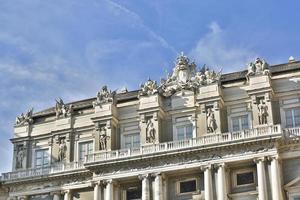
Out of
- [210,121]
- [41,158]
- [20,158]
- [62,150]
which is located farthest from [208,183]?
[20,158]

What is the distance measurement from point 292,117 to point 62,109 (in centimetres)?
2066

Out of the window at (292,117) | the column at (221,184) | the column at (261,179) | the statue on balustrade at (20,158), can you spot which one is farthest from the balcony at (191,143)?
the statue on balustrade at (20,158)

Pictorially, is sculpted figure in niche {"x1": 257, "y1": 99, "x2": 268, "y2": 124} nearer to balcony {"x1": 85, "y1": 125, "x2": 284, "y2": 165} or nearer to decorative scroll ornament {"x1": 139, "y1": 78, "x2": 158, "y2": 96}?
balcony {"x1": 85, "y1": 125, "x2": 284, "y2": 165}

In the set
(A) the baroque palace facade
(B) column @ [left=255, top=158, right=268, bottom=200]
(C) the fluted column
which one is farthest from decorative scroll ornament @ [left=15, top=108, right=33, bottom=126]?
(B) column @ [left=255, top=158, right=268, bottom=200]

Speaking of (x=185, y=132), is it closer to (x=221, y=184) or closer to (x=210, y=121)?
(x=210, y=121)

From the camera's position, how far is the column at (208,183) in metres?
52.9

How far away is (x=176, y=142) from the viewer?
55.4 metres

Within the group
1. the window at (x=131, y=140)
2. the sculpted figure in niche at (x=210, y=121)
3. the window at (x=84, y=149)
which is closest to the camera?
the sculpted figure in niche at (x=210, y=121)

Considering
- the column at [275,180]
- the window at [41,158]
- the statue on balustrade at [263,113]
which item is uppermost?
the statue on balustrade at [263,113]

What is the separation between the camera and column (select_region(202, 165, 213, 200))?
52906 millimetres

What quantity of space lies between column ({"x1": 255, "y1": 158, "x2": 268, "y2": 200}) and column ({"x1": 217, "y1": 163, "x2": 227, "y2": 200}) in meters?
2.59

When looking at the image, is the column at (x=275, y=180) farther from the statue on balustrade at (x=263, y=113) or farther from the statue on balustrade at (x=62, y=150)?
the statue on balustrade at (x=62, y=150)

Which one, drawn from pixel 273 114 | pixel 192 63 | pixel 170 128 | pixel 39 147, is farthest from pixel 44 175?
pixel 273 114

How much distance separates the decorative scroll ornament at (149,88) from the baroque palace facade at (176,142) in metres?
0.09
